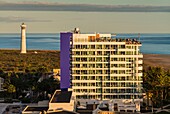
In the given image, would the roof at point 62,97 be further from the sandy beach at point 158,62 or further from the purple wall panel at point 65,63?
the sandy beach at point 158,62

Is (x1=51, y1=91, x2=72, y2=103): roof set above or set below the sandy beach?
below

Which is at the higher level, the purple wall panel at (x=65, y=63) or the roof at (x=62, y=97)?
the purple wall panel at (x=65, y=63)

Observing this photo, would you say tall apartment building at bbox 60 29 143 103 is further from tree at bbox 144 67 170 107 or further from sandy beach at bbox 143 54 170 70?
sandy beach at bbox 143 54 170 70

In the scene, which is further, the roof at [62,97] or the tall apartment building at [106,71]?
the tall apartment building at [106,71]

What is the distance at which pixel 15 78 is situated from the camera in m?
90.9

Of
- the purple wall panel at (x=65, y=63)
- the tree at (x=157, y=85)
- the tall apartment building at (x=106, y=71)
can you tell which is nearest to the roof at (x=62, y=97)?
the tall apartment building at (x=106, y=71)

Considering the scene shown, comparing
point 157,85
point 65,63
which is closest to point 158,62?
point 157,85

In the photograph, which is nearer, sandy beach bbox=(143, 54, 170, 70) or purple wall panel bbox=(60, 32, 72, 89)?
purple wall panel bbox=(60, 32, 72, 89)

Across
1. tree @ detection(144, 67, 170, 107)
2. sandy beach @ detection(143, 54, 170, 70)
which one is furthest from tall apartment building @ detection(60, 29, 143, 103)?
sandy beach @ detection(143, 54, 170, 70)

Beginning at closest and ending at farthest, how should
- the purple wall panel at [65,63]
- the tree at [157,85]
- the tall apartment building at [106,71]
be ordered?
the tree at [157,85], the tall apartment building at [106,71], the purple wall panel at [65,63]

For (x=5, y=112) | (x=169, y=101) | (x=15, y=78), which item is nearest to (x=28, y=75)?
(x=15, y=78)

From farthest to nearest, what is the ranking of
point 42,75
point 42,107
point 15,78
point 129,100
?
point 42,75
point 15,78
point 129,100
point 42,107

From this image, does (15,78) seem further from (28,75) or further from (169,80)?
(169,80)

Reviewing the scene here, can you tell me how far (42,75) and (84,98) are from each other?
1235 inches
